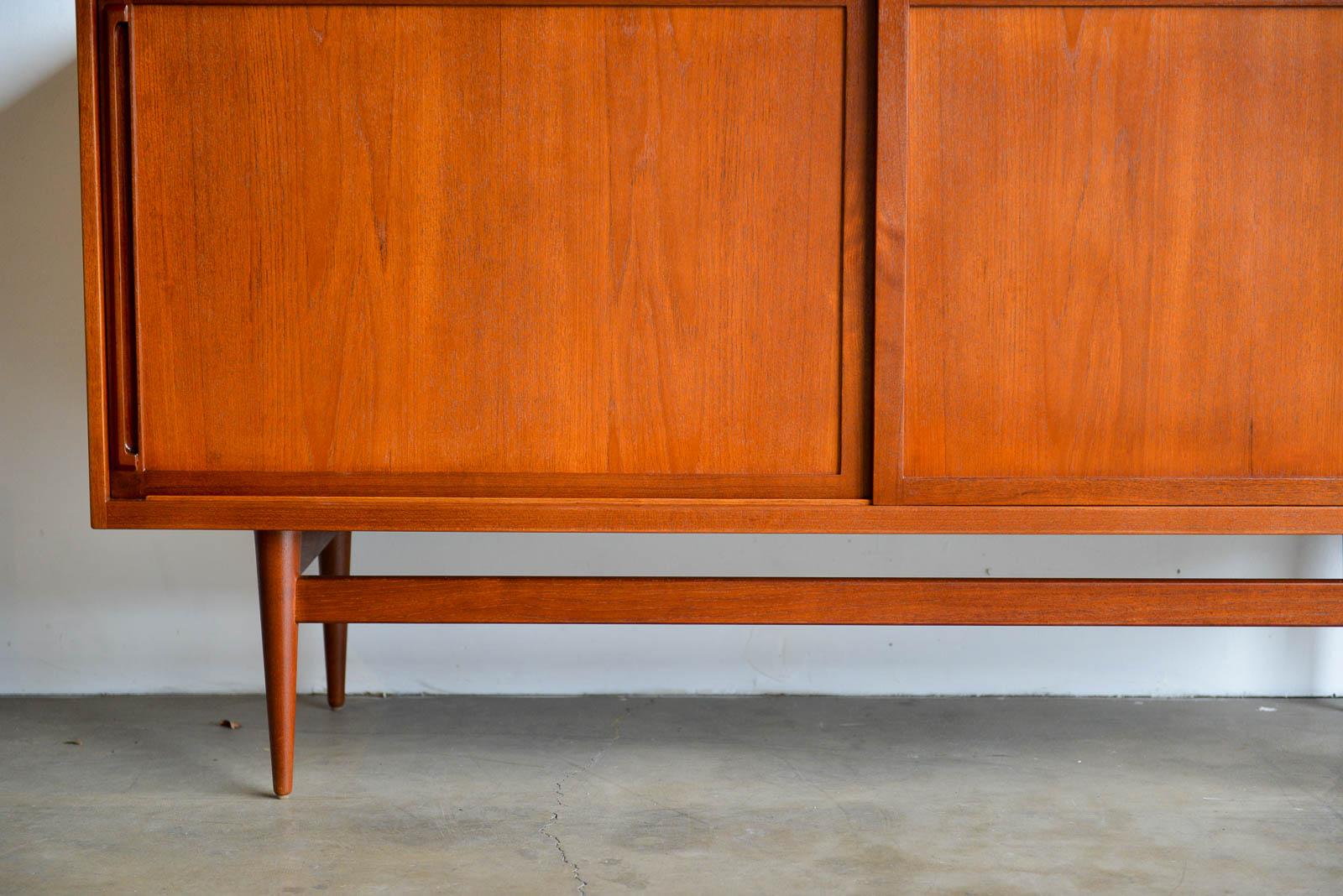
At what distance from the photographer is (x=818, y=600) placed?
5.52ft

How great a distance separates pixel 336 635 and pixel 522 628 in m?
0.34

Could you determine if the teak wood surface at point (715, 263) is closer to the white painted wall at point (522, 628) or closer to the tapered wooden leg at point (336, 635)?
the tapered wooden leg at point (336, 635)

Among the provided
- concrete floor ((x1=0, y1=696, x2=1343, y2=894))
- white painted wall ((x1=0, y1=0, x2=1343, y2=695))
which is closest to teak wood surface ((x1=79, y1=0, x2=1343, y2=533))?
concrete floor ((x1=0, y1=696, x2=1343, y2=894))

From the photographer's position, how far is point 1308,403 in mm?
1633

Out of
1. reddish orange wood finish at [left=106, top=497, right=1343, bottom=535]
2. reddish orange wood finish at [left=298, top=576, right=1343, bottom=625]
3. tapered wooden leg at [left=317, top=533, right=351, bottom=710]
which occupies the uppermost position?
reddish orange wood finish at [left=106, top=497, right=1343, bottom=535]

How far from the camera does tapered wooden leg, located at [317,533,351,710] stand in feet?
7.13

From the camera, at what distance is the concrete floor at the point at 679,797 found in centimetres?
154

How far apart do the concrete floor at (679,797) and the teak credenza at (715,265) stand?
41cm

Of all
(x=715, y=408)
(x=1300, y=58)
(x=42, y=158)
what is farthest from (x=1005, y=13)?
(x=42, y=158)

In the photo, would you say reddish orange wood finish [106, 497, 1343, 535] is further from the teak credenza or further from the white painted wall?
the white painted wall

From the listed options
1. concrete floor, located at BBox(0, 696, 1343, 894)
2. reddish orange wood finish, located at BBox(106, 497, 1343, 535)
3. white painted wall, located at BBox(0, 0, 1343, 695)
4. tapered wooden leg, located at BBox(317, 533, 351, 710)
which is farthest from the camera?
white painted wall, located at BBox(0, 0, 1343, 695)

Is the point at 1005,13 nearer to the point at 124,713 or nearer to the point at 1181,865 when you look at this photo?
the point at 1181,865

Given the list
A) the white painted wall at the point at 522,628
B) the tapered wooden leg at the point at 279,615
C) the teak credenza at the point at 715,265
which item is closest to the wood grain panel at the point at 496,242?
the teak credenza at the point at 715,265

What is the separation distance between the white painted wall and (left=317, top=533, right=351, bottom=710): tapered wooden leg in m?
0.11
